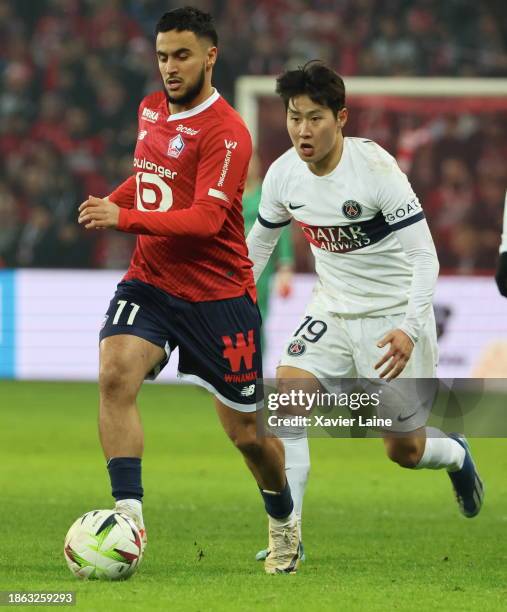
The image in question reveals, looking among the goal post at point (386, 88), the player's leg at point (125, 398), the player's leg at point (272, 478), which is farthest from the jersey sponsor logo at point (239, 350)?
the goal post at point (386, 88)

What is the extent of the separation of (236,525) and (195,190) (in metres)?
2.16

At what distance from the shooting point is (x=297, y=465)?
660 cm

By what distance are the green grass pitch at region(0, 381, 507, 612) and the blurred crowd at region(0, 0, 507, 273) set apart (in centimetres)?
690

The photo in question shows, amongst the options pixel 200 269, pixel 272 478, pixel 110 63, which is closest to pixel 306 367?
pixel 272 478

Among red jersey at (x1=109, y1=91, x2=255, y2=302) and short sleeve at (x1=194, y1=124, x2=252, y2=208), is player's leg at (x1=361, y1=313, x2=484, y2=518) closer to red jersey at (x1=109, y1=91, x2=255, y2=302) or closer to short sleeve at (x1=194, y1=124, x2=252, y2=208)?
red jersey at (x1=109, y1=91, x2=255, y2=302)

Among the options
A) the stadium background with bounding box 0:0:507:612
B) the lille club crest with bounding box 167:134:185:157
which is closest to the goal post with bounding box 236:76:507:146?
the stadium background with bounding box 0:0:507:612

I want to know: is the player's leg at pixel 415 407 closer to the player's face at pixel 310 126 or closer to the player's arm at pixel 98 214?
the player's face at pixel 310 126

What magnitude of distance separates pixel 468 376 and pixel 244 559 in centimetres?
876

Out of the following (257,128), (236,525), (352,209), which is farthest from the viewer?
(257,128)

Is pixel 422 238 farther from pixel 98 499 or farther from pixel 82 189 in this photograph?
pixel 82 189

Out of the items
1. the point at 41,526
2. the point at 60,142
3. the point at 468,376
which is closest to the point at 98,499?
the point at 41,526

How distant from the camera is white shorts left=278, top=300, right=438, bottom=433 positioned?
670 cm

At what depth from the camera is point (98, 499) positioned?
26.7ft

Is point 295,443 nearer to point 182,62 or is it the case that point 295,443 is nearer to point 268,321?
point 182,62
